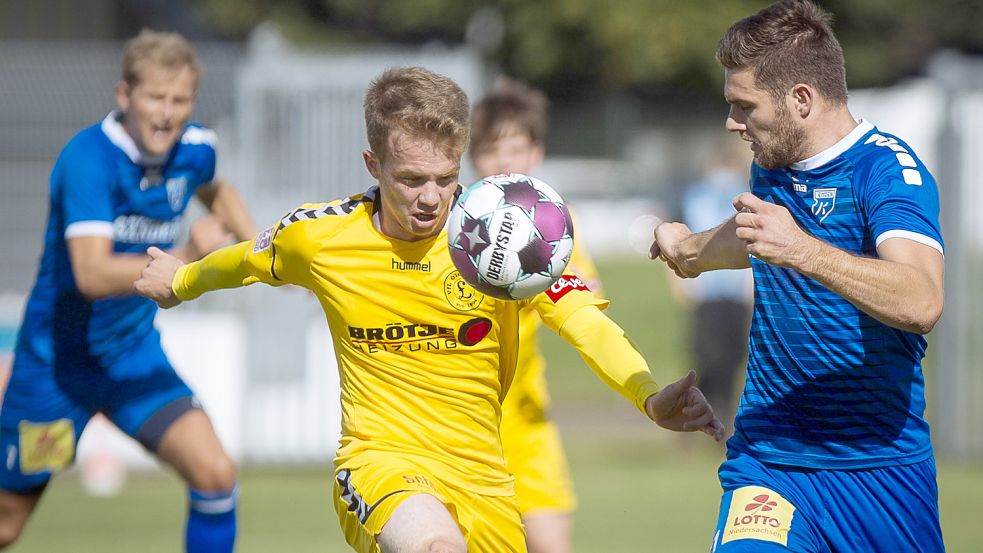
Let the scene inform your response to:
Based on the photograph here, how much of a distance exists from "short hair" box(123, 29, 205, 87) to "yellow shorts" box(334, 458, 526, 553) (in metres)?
2.47

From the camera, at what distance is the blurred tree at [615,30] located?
40781 millimetres

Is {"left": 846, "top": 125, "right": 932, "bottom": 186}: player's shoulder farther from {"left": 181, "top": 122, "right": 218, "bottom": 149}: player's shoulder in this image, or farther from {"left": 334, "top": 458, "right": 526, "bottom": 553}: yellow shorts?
{"left": 181, "top": 122, "right": 218, "bottom": 149}: player's shoulder

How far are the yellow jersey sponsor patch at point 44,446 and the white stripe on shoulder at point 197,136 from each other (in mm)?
1462

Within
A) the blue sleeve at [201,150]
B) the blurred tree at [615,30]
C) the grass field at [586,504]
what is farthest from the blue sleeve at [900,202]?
the blurred tree at [615,30]

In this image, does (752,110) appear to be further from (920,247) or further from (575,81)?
(575,81)

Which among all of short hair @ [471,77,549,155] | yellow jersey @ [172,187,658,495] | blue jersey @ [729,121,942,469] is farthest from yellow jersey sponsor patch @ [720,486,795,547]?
short hair @ [471,77,549,155]

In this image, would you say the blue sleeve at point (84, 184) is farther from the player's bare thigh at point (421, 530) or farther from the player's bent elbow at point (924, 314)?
the player's bent elbow at point (924, 314)

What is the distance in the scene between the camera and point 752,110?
4180 millimetres

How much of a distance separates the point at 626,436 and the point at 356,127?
4.10 metres

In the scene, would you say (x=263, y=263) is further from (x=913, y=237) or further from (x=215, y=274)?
(x=913, y=237)

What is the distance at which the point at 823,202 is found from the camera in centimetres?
417

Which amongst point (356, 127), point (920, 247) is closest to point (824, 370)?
point (920, 247)

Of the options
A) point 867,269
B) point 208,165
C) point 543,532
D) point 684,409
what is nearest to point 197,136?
point 208,165

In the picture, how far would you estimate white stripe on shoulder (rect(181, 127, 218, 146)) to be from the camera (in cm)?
647
